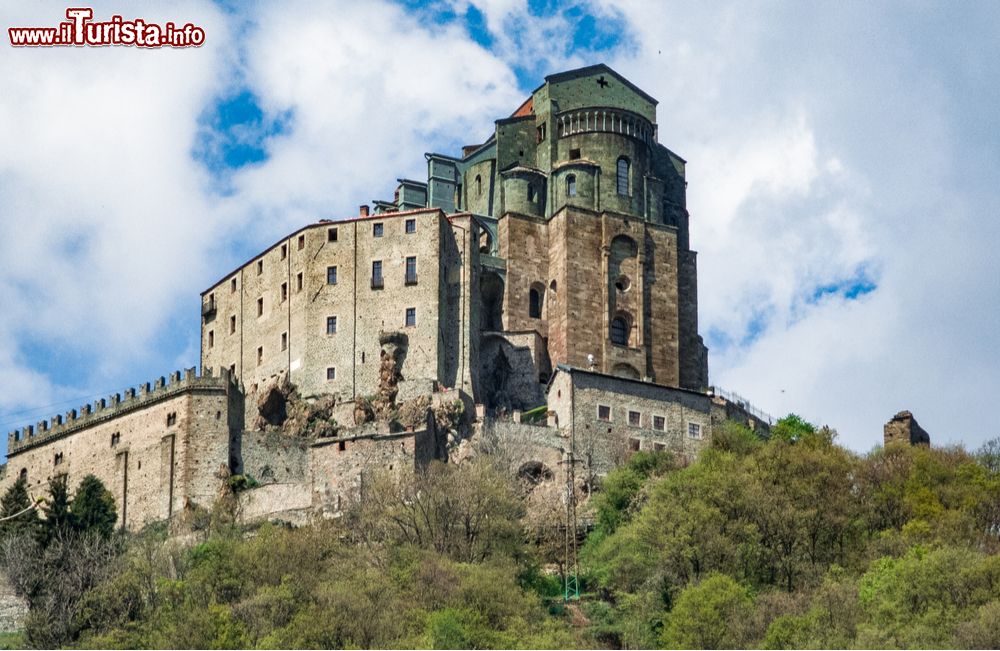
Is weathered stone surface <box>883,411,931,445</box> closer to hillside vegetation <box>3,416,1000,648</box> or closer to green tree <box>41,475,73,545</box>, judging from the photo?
hillside vegetation <box>3,416,1000,648</box>

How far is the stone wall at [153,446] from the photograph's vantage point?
86062 mm

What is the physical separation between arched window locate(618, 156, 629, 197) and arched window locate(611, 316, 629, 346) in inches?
289

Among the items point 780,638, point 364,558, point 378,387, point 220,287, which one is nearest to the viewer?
point 780,638

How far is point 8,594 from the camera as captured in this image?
78.2 metres

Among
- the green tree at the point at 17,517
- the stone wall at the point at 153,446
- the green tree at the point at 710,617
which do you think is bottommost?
the green tree at the point at 710,617

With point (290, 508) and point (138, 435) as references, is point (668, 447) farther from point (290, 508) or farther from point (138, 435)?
point (138, 435)

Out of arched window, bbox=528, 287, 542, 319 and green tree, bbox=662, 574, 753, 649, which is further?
arched window, bbox=528, 287, 542, 319

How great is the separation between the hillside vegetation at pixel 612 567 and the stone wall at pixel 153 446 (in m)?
3.21

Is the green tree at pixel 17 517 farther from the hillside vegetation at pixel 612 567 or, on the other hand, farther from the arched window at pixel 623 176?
the arched window at pixel 623 176

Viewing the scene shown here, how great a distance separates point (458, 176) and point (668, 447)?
79.2ft

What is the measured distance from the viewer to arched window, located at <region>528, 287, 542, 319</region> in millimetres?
101562

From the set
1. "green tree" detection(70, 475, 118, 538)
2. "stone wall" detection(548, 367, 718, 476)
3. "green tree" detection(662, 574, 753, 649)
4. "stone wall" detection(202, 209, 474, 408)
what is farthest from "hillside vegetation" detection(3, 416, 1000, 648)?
"stone wall" detection(202, 209, 474, 408)

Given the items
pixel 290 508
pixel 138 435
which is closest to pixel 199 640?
pixel 290 508

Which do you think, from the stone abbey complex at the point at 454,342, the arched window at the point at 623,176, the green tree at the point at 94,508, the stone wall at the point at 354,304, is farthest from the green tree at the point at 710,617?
the arched window at the point at 623,176
